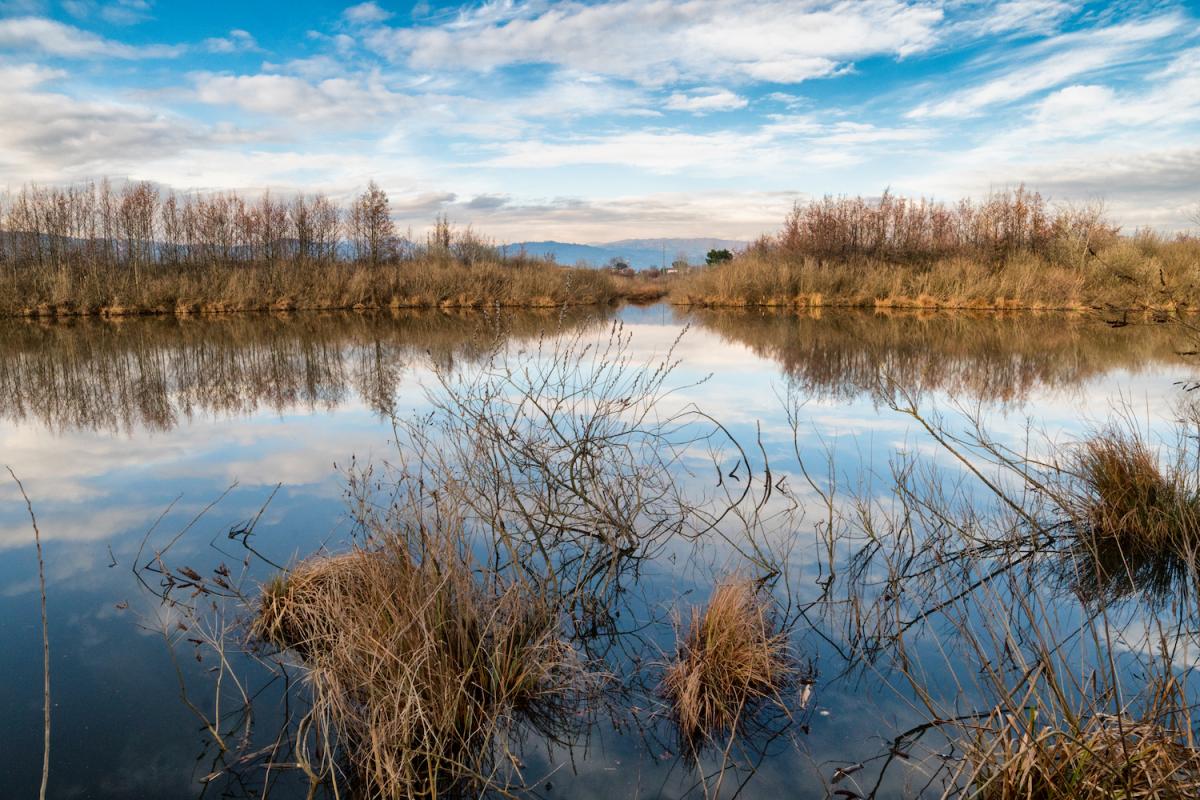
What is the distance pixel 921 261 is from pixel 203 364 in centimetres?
2592

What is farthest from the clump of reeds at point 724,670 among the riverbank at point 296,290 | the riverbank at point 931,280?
the riverbank at point 296,290

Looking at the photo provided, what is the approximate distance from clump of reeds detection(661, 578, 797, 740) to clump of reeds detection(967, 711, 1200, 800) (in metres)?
1.01

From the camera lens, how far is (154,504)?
6.32 meters

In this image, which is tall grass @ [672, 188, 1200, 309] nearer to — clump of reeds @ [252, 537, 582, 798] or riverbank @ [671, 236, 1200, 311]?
riverbank @ [671, 236, 1200, 311]

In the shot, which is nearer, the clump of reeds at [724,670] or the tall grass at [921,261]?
the clump of reeds at [724,670]

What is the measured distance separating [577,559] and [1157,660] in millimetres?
3094

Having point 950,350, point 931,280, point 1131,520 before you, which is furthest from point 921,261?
point 1131,520

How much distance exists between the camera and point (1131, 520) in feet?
16.4

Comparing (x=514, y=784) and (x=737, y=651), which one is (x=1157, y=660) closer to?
(x=737, y=651)

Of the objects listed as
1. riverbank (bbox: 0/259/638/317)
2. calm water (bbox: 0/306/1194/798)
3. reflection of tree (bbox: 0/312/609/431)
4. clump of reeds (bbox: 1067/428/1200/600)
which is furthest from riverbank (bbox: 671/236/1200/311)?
clump of reeds (bbox: 1067/428/1200/600)

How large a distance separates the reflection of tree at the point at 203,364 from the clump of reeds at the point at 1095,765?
4411 mm

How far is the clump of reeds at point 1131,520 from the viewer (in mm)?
4477

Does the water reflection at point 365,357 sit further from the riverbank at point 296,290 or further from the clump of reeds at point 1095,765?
the clump of reeds at point 1095,765

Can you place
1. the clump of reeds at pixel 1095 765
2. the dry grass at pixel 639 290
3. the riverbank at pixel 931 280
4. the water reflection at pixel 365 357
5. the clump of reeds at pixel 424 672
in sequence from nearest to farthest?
the clump of reeds at pixel 1095 765 → the clump of reeds at pixel 424 672 → the water reflection at pixel 365 357 → the riverbank at pixel 931 280 → the dry grass at pixel 639 290
